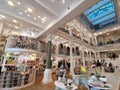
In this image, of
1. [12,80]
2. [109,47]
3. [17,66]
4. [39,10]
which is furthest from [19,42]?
[109,47]

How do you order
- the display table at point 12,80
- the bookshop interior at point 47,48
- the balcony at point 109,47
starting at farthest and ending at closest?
1. the balcony at point 109,47
2. the display table at point 12,80
3. the bookshop interior at point 47,48

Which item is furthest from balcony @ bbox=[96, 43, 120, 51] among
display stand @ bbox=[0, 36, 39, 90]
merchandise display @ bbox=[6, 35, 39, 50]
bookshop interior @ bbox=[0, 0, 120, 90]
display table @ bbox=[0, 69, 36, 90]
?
display table @ bbox=[0, 69, 36, 90]

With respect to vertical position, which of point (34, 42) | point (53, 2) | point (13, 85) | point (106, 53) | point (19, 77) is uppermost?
point (53, 2)

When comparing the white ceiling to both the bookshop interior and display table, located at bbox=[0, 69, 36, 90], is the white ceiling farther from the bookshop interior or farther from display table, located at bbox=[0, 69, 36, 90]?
display table, located at bbox=[0, 69, 36, 90]

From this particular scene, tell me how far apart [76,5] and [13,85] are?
5.13 metres

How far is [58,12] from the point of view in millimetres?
4711

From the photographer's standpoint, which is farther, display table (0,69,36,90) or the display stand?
the display stand

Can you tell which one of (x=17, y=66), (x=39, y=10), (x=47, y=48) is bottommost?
(x=17, y=66)

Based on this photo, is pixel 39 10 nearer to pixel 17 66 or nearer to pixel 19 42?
pixel 19 42

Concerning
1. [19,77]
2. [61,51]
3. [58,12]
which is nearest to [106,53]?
[61,51]

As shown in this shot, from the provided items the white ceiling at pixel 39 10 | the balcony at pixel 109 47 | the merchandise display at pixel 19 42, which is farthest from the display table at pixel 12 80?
the balcony at pixel 109 47

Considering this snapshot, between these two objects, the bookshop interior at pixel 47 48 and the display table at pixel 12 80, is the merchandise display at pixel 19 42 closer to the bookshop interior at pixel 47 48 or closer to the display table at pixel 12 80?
the bookshop interior at pixel 47 48

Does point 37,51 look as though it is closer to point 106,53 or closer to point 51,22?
point 51,22

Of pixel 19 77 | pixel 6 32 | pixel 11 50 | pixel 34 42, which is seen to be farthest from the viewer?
pixel 6 32
